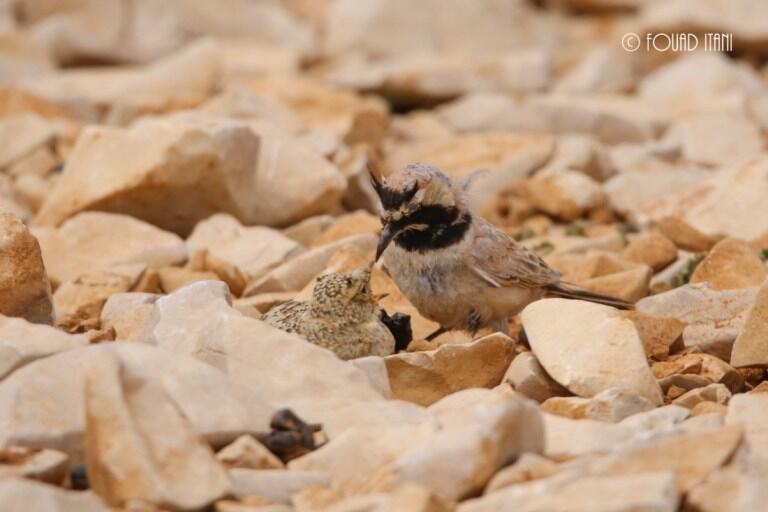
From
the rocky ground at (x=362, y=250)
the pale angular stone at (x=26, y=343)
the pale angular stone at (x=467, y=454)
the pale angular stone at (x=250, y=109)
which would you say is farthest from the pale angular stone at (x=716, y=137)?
the pale angular stone at (x=467, y=454)

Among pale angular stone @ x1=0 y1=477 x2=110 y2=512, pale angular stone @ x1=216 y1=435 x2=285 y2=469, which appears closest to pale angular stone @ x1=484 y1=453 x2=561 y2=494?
pale angular stone @ x1=216 y1=435 x2=285 y2=469

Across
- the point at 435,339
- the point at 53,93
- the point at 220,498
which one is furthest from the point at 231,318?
the point at 53,93

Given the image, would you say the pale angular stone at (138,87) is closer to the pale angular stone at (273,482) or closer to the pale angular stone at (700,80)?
the pale angular stone at (700,80)

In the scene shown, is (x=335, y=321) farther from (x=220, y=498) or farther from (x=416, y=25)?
(x=416, y=25)

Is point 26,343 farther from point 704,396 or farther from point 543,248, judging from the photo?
point 543,248

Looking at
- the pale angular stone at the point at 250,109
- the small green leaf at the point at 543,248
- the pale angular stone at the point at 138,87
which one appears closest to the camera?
the small green leaf at the point at 543,248

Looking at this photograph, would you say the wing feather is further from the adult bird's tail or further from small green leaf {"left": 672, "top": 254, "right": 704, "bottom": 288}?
small green leaf {"left": 672, "top": 254, "right": 704, "bottom": 288}
